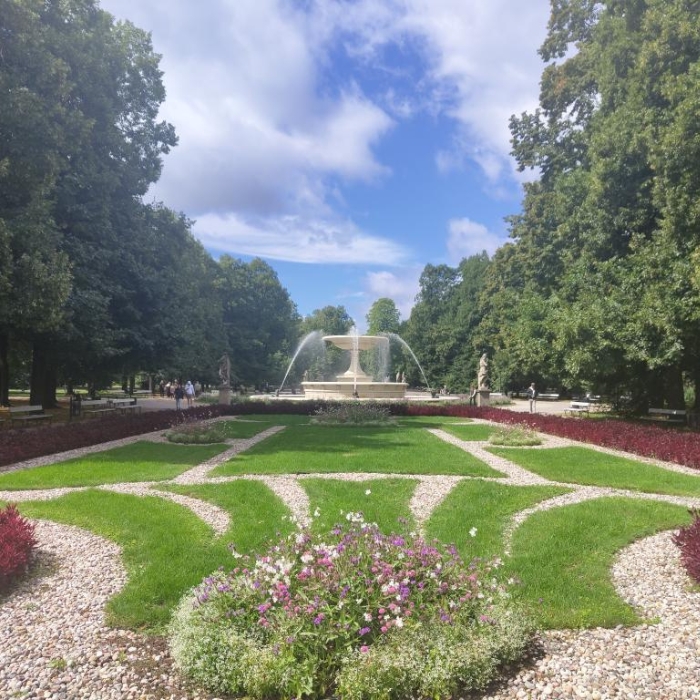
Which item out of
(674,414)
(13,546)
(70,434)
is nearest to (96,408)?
(70,434)

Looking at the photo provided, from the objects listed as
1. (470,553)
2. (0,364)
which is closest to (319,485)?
(470,553)

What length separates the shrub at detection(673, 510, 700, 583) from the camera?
5.31 m

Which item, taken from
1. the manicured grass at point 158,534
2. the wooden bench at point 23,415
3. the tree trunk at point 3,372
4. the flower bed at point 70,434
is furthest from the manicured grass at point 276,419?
the manicured grass at point 158,534

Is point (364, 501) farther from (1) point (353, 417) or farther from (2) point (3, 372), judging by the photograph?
(2) point (3, 372)

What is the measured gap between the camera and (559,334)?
1709 centimetres

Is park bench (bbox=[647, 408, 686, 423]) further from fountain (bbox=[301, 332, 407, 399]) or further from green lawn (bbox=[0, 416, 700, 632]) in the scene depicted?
fountain (bbox=[301, 332, 407, 399])

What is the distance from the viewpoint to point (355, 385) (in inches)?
1297

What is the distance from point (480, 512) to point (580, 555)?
1.90 m

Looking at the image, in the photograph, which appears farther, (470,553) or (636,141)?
(636,141)

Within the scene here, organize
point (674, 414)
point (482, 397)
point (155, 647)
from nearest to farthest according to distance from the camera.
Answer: point (155, 647) < point (674, 414) < point (482, 397)

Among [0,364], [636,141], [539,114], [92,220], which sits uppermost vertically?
[539,114]

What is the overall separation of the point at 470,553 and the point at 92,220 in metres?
17.7

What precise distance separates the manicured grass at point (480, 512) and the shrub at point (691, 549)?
1787 millimetres

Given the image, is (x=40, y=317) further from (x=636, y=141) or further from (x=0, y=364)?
(x=636, y=141)
